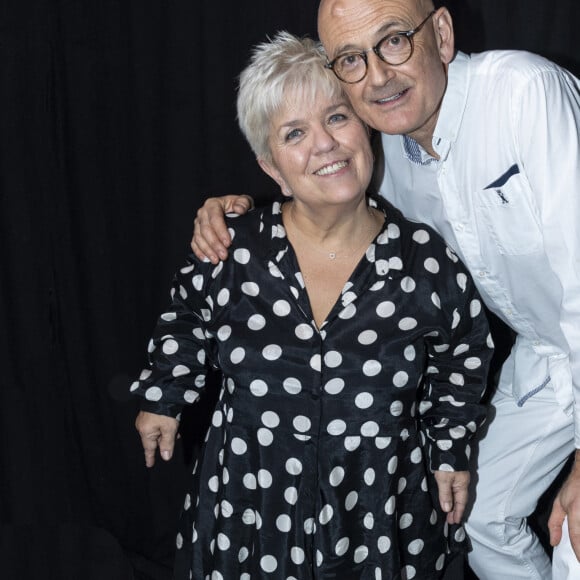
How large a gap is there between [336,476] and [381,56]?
82 centimetres

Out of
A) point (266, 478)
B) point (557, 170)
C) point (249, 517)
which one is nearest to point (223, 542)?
point (249, 517)

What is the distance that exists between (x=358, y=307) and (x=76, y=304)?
108cm

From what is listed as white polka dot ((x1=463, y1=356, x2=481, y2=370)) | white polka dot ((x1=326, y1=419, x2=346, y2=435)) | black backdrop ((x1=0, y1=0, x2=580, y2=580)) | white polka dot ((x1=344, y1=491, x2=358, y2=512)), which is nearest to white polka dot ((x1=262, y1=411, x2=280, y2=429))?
white polka dot ((x1=326, y1=419, x2=346, y2=435))

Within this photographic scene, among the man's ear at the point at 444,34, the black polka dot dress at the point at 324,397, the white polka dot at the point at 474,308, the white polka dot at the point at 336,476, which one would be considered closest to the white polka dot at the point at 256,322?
the black polka dot dress at the point at 324,397

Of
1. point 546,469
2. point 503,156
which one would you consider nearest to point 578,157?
point 503,156

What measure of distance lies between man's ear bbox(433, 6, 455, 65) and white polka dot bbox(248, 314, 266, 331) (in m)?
0.63

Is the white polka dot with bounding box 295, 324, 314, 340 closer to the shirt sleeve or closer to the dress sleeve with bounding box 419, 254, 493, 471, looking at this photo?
the dress sleeve with bounding box 419, 254, 493, 471

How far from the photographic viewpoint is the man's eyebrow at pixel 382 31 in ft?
5.33

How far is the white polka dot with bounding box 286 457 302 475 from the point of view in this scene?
1712 millimetres

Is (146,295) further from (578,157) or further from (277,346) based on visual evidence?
(578,157)

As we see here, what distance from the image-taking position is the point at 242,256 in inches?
69.0

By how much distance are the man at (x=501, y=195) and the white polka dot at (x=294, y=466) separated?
1.44ft

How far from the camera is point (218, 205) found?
6.15 feet

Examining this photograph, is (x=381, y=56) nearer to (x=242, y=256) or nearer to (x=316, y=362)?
(x=242, y=256)
